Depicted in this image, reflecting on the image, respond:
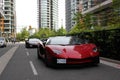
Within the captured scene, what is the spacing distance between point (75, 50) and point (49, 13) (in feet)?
505

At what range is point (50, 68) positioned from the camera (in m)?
10.2

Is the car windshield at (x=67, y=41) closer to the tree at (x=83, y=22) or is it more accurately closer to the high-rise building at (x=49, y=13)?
the tree at (x=83, y=22)

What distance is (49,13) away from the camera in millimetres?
162750

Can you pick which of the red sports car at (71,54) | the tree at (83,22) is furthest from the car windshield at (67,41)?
the tree at (83,22)

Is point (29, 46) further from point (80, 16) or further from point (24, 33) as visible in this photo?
point (24, 33)

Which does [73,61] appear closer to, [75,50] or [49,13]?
[75,50]

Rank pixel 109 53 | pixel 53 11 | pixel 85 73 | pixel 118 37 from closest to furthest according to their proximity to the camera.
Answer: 1. pixel 85 73
2. pixel 118 37
3. pixel 109 53
4. pixel 53 11

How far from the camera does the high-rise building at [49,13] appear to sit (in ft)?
526

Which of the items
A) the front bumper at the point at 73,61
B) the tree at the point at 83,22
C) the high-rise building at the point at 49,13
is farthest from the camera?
the high-rise building at the point at 49,13

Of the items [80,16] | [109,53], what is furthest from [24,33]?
[109,53]

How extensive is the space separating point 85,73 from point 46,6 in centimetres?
15894

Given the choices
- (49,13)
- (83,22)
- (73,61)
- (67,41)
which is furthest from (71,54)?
(49,13)

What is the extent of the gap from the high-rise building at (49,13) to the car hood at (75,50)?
480 feet

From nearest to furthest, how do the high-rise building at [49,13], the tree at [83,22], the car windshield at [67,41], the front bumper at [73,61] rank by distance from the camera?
the front bumper at [73,61], the car windshield at [67,41], the tree at [83,22], the high-rise building at [49,13]
